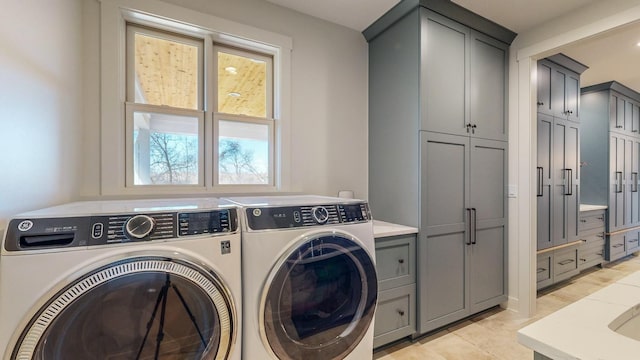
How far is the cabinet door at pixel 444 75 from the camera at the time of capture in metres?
2.04

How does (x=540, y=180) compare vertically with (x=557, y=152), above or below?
below

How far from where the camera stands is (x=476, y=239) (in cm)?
231

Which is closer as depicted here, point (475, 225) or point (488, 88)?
point (475, 225)

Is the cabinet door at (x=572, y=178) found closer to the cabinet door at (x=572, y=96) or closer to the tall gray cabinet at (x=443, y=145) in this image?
the cabinet door at (x=572, y=96)

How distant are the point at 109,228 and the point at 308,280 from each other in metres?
0.76

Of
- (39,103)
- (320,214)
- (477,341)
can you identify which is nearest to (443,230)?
(477,341)

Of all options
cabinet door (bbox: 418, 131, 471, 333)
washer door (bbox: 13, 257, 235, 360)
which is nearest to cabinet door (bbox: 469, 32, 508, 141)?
cabinet door (bbox: 418, 131, 471, 333)

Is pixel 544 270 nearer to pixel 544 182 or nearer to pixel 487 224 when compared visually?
pixel 544 182

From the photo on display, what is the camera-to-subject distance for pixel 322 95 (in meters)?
2.33

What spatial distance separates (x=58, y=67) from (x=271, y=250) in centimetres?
134

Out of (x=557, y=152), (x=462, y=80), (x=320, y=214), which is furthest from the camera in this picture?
(x=557, y=152)

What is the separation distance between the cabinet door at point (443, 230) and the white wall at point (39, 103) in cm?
211

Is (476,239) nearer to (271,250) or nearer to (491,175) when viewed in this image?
(491,175)

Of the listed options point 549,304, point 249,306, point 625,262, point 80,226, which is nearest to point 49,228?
point 80,226
